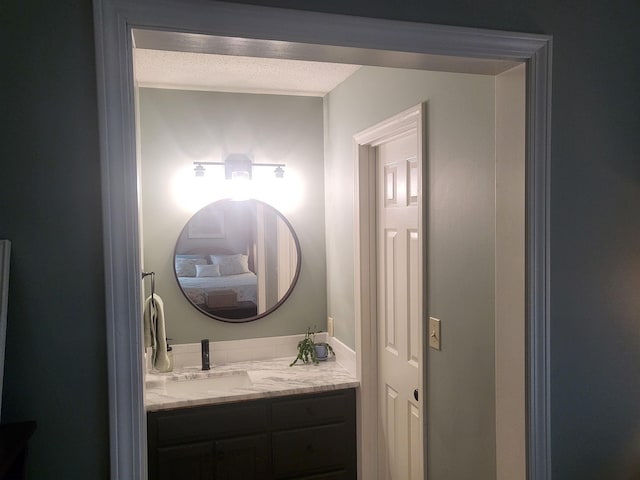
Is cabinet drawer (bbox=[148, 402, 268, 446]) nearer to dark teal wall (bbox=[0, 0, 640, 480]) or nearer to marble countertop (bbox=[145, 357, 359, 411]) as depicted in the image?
marble countertop (bbox=[145, 357, 359, 411])

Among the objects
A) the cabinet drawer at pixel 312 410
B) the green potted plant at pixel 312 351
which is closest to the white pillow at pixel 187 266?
the green potted plant at pixel 312 351

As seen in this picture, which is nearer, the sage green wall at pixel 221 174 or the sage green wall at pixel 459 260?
the sage green wall at pixel 459 260

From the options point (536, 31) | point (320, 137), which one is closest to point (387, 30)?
point (536, 31)

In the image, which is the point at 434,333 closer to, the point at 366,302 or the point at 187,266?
the point at 366,302

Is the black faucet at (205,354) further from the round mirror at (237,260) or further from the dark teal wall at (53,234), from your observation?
the dark teal wall at (53,234)

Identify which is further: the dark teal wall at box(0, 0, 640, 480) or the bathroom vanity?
the bathroom vanity

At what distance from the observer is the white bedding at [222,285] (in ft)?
9.87

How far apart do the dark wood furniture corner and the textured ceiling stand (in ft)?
6.03

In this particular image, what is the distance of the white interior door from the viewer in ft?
7.24

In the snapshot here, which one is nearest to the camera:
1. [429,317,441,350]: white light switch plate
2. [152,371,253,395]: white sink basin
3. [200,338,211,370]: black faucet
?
[429,317,441,350]: white light switch plate

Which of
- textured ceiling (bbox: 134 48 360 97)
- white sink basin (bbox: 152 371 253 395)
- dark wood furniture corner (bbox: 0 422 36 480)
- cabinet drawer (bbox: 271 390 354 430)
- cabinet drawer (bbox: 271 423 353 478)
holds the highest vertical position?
textured ceiling (bbox: 134 48 360 97)

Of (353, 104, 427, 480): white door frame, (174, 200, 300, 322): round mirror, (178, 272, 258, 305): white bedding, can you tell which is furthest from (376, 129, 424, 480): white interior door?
(178, 272, 258, 305): white bedding

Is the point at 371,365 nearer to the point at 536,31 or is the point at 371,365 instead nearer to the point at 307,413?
the point at 307,413

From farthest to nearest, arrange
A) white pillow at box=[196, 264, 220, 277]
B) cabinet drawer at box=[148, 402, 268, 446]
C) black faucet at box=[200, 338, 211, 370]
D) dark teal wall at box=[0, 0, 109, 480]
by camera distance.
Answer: white pillow at box=[196, 264, 220, 277] < black faucet at box=[200, 338, 211, 370] < cabinet drawer at box=[148, 402, 268, 446] < dark teal wall at box=[0, 0, 109, 480]
